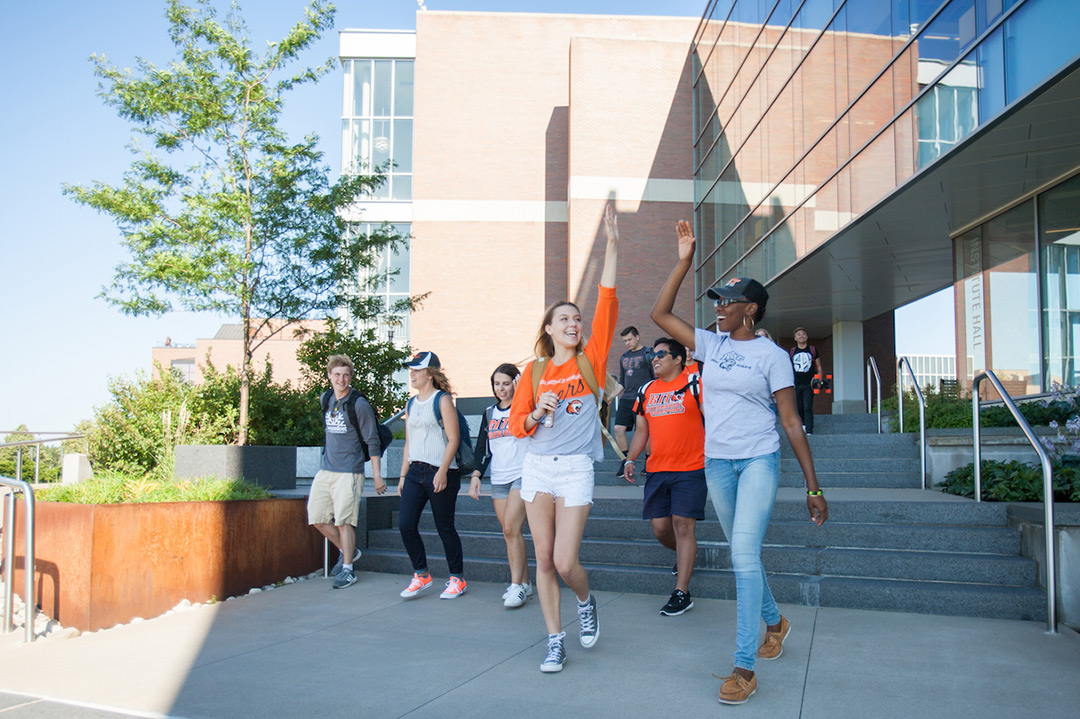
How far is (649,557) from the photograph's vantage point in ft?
23.4

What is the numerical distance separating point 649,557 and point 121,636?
400 centimetres

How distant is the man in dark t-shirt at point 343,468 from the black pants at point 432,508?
0.42 meters

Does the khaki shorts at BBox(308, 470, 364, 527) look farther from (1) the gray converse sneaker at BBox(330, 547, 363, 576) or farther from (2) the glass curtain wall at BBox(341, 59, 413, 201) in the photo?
(2) the glass curtain wall at BBox(341, 59, 413, 201)

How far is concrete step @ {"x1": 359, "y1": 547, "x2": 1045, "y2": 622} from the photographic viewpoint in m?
5.77

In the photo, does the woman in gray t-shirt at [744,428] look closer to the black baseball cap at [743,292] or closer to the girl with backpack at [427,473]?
the black baseball cap at [743,292]

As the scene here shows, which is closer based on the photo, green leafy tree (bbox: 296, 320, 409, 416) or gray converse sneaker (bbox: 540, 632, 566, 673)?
gray converse sneaker (bbox: 540, 632, 566, 673)

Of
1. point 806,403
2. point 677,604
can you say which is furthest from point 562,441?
point 806,403

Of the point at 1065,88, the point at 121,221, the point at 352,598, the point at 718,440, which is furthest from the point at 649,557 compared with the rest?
the point at 121,221

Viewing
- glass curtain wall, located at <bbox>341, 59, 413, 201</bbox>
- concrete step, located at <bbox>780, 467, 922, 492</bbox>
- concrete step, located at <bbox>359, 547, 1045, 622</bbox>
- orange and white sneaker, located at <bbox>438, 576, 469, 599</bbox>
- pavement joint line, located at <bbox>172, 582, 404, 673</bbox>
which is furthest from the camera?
glass curtain wall, located at <bbox>341, 59, 413, 201</bbox>

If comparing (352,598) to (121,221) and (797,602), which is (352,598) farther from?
(121,221)

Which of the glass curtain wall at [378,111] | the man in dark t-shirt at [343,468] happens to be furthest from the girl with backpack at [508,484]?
the glass curtain wall at [378,111]

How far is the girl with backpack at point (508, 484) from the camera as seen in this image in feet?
20.9

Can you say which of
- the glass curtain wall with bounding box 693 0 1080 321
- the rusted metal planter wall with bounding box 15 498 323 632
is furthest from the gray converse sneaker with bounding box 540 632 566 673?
the glass curtain wall with bounding box 693 0 1080 321

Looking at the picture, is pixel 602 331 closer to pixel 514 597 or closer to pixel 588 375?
pixel 588 375
